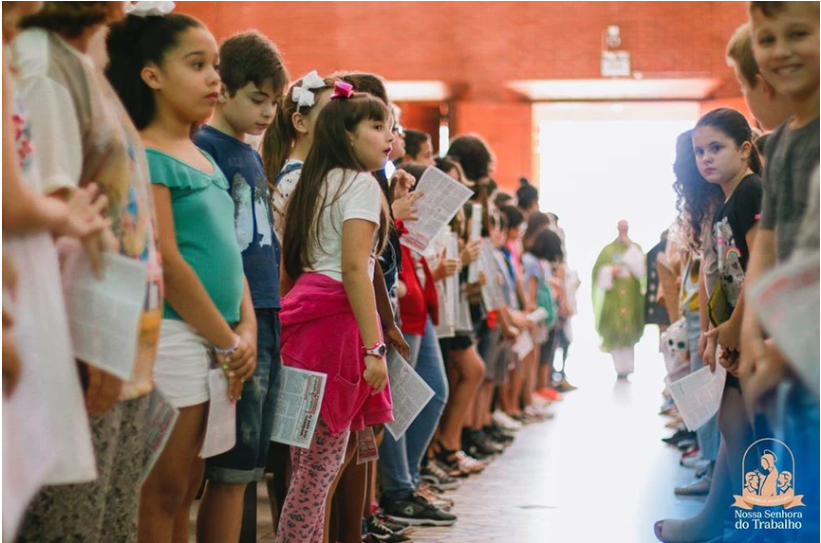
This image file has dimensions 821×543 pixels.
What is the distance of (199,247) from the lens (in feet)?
7.13

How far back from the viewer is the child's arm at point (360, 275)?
2.80m

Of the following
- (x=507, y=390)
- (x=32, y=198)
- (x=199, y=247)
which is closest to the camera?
(x=32, y=198)

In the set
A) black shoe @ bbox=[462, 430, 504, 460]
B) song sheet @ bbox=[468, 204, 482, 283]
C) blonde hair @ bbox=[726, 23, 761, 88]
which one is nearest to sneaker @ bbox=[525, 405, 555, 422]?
black shoe @ bbox=[462, 430, 504, 460]

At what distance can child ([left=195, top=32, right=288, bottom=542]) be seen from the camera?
2373 millimetres

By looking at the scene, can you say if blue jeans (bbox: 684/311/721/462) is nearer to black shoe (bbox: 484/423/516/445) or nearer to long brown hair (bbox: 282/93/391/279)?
black shoe (bbox: 484/423/516/445)

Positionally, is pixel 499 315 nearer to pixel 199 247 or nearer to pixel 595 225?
pixel 199 247

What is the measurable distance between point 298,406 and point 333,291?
0.35 m

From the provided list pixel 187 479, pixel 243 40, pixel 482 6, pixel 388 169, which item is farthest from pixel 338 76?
pixel 482 6

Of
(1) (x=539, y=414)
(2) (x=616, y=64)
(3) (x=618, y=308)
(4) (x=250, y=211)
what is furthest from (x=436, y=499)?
(2) (x=616, y=64)

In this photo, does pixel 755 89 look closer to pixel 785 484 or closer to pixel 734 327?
pixel 734 327

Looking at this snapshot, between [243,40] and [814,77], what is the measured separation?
1.30 m

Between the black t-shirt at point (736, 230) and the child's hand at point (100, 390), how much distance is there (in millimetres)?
1899

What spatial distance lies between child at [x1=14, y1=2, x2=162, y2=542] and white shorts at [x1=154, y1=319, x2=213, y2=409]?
212mm

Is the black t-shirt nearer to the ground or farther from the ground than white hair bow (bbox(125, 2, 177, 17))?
nearer to the ground
